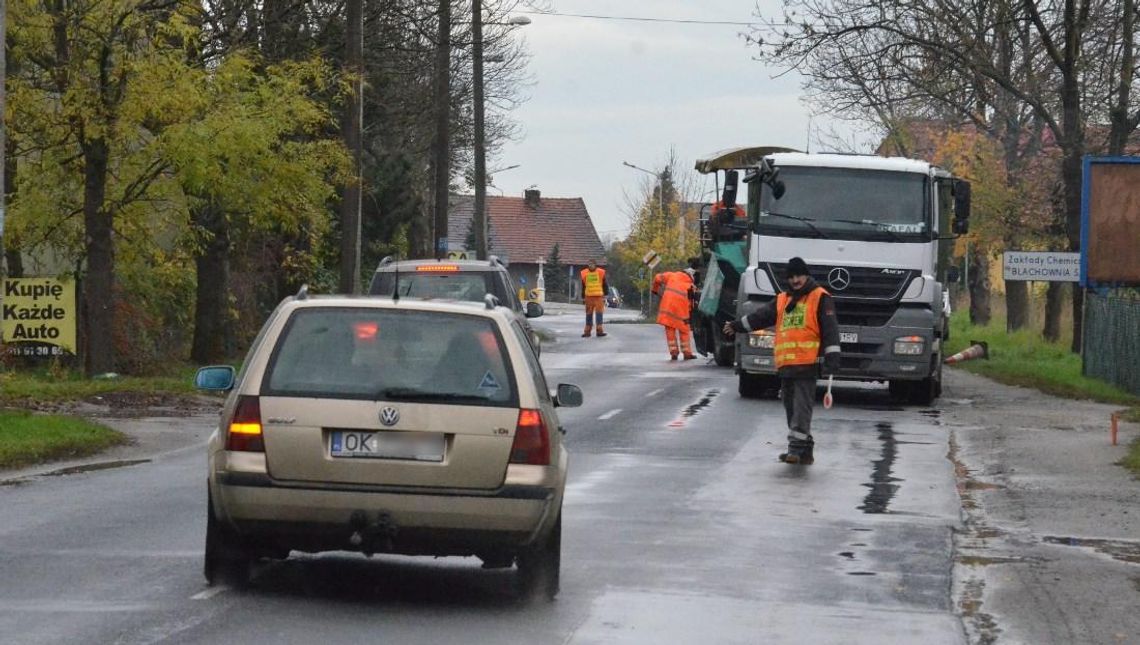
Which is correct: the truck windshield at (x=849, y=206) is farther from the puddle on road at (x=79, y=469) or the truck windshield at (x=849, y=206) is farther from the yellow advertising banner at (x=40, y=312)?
the puddle on road at (x=79, y=469)

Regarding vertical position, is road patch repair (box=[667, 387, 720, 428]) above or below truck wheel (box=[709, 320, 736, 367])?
below

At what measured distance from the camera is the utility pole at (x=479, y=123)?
4016 centimetres

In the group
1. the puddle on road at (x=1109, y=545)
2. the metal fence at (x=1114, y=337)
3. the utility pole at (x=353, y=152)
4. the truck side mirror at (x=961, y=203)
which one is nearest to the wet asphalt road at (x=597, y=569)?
the puddle on road at (x=1109, y=545)

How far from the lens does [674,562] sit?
1016 cm

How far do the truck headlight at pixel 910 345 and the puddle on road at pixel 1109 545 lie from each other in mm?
11087

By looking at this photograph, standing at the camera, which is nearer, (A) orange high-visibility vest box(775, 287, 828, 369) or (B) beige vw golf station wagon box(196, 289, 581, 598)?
(B) beige vw golf station wagon box(196, 289, 581, 598)

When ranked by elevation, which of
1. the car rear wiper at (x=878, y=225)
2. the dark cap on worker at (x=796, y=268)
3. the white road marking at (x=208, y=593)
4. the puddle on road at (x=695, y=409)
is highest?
the car rear wiper at (x=878, y=225)

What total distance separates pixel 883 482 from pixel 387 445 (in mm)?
7228

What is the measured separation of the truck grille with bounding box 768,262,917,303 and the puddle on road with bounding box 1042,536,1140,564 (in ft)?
36.6

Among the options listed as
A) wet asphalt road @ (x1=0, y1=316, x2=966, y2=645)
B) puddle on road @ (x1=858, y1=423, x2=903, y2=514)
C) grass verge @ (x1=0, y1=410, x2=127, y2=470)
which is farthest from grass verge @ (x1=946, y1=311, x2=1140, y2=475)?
grass verge @ (x1=0, y1=410, x2=127, y2=470)

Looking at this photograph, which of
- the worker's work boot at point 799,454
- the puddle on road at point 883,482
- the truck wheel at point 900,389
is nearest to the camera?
the puddle on road at point 883,482

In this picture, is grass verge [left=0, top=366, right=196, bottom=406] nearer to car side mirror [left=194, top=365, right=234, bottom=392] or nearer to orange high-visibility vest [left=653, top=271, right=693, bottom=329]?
car side mirror [left=194, top=365, right=234, bottom=392]

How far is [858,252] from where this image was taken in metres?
22.8

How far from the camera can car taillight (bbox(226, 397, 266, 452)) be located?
8.42 meters
